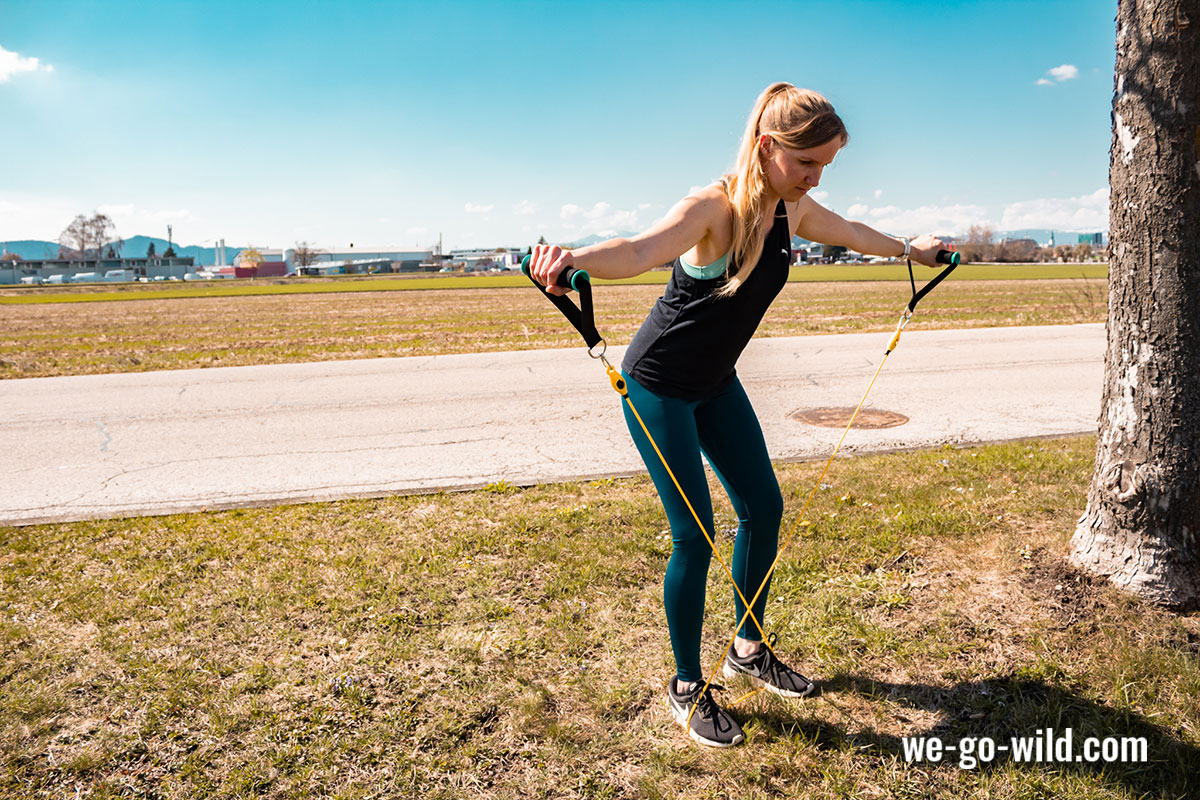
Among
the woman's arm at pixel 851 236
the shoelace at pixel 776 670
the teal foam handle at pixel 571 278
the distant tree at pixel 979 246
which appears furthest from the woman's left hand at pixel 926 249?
the distant tree at pixel 979 246

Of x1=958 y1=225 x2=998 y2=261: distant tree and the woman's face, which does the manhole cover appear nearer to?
the woman's face

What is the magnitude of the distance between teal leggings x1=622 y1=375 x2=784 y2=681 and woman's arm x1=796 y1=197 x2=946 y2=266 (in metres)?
0.73

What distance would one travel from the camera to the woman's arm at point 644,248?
2242 millimetres

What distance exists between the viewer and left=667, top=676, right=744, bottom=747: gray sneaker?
2.84 metres

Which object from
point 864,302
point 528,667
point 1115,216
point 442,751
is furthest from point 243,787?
point 864,302

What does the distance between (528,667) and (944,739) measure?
1.65m

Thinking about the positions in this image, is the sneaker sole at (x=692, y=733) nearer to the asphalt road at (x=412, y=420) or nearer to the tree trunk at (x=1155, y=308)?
the tree trunk at (x=1155, y=308)

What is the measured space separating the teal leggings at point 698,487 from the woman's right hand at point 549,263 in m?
0.66

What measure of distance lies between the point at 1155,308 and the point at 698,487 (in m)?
2.30

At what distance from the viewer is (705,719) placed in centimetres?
289

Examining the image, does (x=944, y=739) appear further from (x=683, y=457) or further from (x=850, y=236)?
(x=850, y=236)

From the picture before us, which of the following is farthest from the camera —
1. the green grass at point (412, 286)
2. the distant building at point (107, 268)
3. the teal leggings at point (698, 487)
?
the distant building at point (107, 268)

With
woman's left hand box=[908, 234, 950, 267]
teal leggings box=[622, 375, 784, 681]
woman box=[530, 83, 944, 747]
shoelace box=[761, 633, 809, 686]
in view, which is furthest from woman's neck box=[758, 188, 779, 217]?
shoelace box=[761, 633, 809, 686]

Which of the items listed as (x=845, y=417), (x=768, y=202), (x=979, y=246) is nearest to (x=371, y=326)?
(x=845, y=417)
